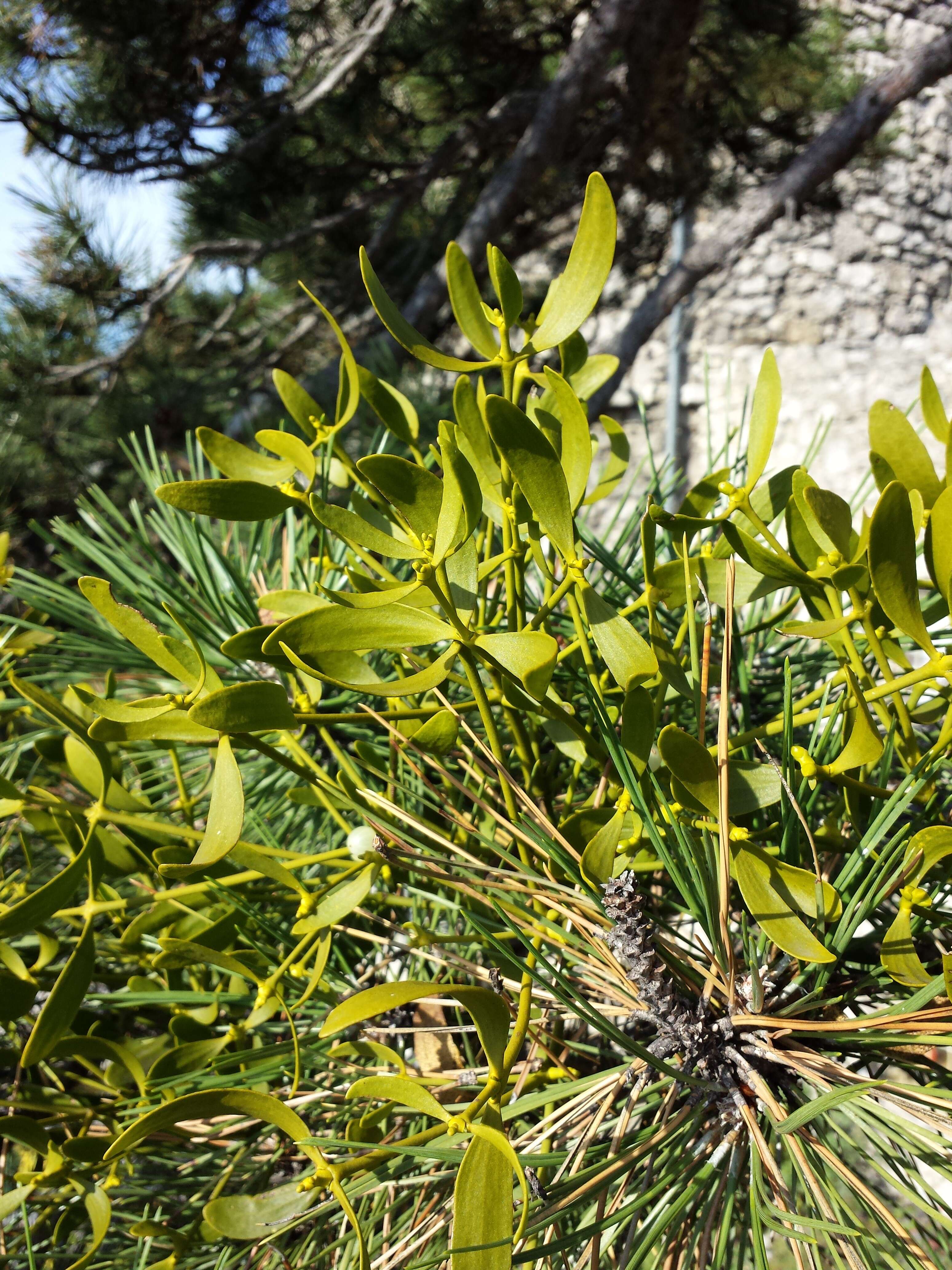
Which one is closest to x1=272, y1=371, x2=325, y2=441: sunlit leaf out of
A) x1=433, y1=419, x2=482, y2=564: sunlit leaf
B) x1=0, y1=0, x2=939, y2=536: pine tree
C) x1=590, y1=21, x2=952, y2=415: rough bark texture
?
x1=433, y1=419, x2=482, y2=564: sunlit leaf

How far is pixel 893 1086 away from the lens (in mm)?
170

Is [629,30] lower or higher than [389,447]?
higher

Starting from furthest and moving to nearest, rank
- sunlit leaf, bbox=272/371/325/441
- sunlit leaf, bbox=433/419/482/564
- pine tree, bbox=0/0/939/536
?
pine tree, bbox=0/0/939/536
sunlit leaf, bbox=272/371/325/441
sunlit leaf, bbox=433/419/482/564

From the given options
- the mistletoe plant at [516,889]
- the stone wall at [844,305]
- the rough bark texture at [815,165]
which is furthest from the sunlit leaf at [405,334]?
the stone wall at [844,305]

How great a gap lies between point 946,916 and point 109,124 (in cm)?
176

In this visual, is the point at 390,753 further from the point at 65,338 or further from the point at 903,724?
the point at 65,338

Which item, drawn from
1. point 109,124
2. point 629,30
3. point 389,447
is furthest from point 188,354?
point 389,447

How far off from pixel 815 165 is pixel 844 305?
1226 mm

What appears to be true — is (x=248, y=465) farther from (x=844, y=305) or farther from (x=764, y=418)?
(x=844, y=305)

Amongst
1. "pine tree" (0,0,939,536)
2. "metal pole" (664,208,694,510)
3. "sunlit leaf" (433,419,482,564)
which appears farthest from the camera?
"metal pole" (664,208,694,510)

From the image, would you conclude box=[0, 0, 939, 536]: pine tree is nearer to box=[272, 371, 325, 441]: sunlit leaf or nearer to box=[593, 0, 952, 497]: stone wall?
box=[593, 0, 952, 497]: stone wall

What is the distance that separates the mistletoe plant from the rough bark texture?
1.32m

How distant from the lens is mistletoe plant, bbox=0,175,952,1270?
0.15 metres

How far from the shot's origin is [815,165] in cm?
147
